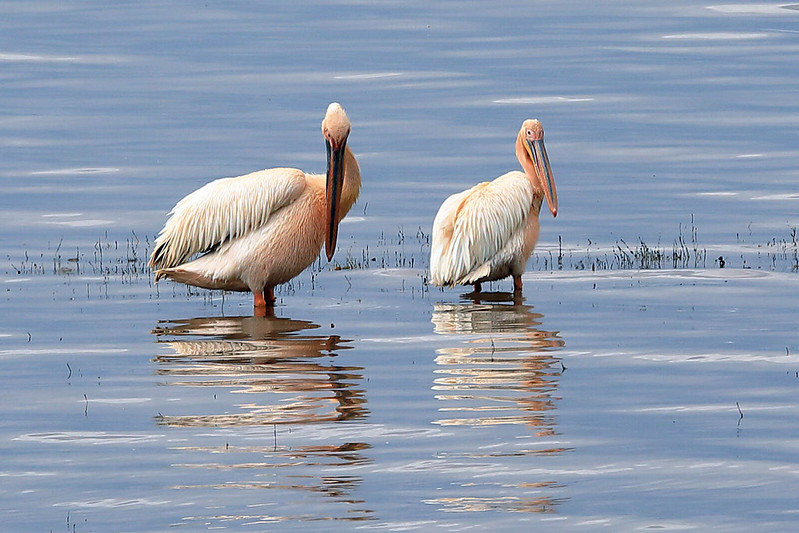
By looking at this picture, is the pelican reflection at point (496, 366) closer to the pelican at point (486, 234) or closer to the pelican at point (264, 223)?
the pelican at point (486, 234)

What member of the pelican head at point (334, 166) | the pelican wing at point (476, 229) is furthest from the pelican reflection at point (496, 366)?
the pelican head at point (334, 166)

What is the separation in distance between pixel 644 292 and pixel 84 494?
5709 millimetres

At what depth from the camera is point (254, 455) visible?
7289 mm

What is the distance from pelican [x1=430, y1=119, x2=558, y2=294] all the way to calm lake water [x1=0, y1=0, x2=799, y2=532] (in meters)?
0.19

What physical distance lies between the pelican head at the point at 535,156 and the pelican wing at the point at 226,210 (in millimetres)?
2214

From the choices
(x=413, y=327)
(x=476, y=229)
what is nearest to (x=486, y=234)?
(x=476, y=229)

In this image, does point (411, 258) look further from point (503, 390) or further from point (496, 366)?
point (503, 390)

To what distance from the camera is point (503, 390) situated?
846 cm

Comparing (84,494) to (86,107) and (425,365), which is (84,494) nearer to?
(425,365)

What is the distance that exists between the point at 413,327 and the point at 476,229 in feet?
5.26

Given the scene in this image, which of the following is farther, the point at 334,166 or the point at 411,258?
the point at 411,258

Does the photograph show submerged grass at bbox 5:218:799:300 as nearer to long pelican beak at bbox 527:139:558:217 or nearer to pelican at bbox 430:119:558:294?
pelican at bbox 430:119:558:294

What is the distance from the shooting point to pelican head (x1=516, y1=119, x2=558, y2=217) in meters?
12.8

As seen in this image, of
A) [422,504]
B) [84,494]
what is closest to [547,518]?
[422,504]
